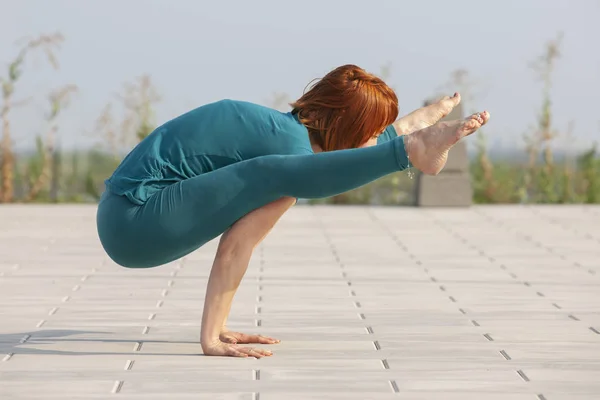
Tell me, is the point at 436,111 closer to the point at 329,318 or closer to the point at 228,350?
the point at 329,318

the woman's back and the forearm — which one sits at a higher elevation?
the woman's back

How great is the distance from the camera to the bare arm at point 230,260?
3.91 metres

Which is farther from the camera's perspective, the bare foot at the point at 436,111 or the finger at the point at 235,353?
the bare foot at the point at 436,111

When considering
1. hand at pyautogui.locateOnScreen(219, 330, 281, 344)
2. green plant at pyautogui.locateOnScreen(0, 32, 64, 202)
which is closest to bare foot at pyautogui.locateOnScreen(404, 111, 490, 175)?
hand at pyautogui.locateOnScreen(219, 330, 281, 344)

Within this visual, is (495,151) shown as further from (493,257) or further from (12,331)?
(12,331)

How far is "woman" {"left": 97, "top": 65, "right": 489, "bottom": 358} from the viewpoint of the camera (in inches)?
150

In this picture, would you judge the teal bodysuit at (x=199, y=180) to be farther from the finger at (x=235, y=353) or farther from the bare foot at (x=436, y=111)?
the bare foot at (x=436, y=111)

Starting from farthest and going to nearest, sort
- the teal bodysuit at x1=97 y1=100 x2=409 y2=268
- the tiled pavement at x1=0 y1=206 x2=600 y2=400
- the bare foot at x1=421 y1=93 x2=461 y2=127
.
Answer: the bare foot at x1=421 y1=93 x2=461 y2=127
the teal bodysuit at x1=97 y1=100 x2=409 y2=268
the tiled pavement at x1=0 y1=206 x2=600 y2=400

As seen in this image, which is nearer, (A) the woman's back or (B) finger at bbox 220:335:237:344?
(A) the woman's back

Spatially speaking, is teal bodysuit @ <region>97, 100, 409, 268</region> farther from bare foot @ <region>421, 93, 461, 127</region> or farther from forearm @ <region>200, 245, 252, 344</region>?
bare foot @ <region>421, 93, 461, 127</region>

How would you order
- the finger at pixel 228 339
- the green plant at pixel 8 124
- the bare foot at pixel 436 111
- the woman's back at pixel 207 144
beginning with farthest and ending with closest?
1. the green plant at pixel 8 124
2. the bare foot at pixel 436 111
3. the finger at pixel 228 339
4. the woman's back at pixel 207 144

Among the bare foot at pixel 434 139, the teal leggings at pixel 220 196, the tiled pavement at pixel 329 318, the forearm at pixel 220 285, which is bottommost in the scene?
the tiled pavement at pixel 329 318

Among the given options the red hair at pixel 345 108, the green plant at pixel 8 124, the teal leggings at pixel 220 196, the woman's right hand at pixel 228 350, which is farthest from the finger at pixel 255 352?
the green plant at pixel 8 124

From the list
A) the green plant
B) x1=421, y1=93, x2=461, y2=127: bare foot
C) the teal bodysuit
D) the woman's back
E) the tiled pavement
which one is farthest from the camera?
the green plant
